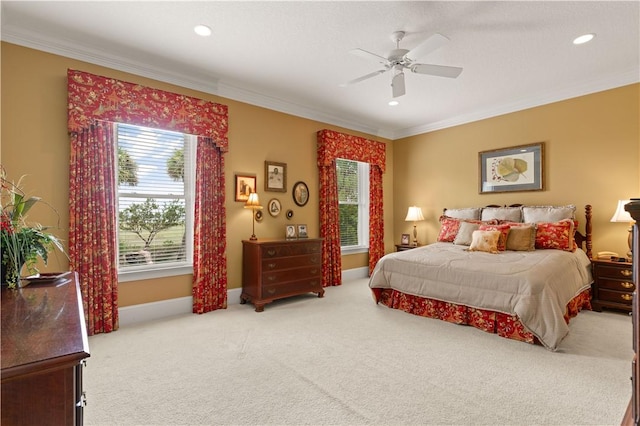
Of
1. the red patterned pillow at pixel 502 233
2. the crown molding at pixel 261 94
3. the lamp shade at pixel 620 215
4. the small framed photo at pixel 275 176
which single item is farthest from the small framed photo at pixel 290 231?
the lamp shade at pixel 620 215

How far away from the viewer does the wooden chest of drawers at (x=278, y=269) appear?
13.1 feet

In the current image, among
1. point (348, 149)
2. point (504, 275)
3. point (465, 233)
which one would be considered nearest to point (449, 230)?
point (465, 233)

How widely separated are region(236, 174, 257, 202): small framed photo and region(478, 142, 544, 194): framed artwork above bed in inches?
141

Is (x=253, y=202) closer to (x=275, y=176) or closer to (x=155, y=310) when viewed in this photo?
(x=275, y=176)

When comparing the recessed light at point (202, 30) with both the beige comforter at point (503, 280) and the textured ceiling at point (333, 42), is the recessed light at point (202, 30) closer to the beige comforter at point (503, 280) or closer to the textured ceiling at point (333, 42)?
the textured ceiling at point (333, 42)

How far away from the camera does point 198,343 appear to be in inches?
114

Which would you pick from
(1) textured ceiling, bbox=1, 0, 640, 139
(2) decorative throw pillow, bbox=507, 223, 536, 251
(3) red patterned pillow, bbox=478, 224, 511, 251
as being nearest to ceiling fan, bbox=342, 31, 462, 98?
(1) textured ceiling, bbox=1, 0, 640, 139

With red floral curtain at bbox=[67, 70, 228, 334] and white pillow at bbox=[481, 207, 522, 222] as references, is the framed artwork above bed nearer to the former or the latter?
white pillow at bbox=[481, 207, 522, 222]

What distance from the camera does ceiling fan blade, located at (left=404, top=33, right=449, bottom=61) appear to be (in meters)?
2.46

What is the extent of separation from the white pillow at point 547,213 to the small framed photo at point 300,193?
3116mm

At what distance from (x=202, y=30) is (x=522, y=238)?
13.7 ft

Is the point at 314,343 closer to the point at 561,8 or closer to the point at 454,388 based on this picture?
the point at 454,388

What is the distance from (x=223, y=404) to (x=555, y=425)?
1.89 m

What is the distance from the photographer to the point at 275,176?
4.63 m
